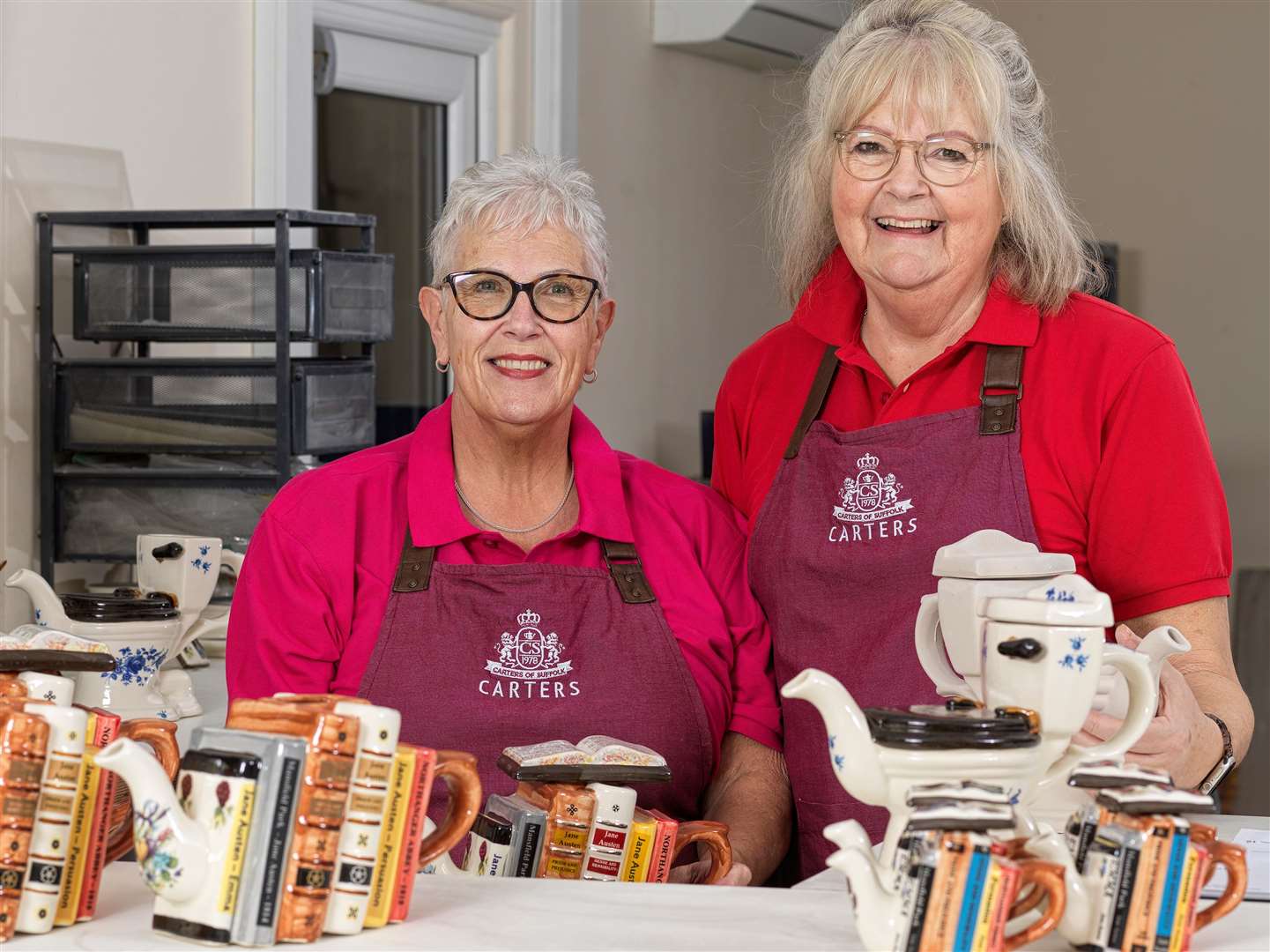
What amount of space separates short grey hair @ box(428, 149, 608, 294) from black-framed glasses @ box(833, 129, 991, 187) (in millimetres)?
312

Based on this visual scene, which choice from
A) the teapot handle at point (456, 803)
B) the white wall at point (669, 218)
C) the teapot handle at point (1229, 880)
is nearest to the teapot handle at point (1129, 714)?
the teapot handle at point (1229, 880)

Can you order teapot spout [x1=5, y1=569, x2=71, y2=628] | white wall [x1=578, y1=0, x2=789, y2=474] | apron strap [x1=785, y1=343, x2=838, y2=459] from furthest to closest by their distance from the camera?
1. white wall [x1=578, y1=0, x2=789, y2=474]
2. teapot spout [x1=5, y1=569, x2=71, y2=628]
3. apron strap [x1=785, y1=343, x2=838, y2=459]

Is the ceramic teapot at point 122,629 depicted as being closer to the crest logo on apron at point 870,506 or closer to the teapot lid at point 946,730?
the crest logo on apron at point 870,506

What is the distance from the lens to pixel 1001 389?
1716 mm

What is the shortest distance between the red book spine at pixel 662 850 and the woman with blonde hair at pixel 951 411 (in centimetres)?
36

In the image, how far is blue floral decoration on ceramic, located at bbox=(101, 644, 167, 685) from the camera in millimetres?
1942

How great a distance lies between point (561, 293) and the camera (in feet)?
5.55

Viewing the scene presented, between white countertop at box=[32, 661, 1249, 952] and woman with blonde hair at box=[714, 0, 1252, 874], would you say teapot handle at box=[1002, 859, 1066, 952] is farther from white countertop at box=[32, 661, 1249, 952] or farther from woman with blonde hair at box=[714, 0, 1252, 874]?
woman with blonde hair at box=[714, 0, 1252, 874]

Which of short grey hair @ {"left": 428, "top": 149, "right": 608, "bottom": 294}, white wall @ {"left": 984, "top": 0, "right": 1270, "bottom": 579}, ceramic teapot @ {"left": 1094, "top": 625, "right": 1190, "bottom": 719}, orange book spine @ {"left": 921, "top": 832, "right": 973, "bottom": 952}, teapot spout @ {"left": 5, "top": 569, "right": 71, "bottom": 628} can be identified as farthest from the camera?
white wall @ {"left": 984, "top": 0, "right": 1270, "bottom": 579}

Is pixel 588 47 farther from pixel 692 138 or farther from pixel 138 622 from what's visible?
pixel 138 622

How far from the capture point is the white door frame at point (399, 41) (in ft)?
9.59

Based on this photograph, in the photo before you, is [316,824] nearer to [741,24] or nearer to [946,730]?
[946,730]

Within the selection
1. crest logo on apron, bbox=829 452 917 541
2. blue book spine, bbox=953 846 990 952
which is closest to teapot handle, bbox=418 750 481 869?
blue book spine, bbox=953 846 990 952

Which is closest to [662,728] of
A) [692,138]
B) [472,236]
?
[472,236]
